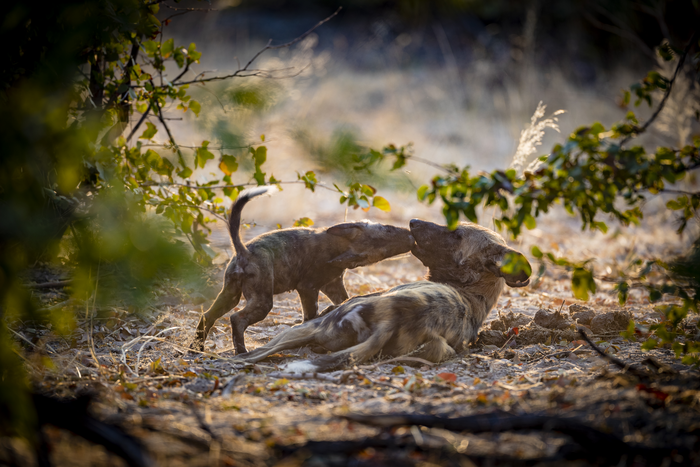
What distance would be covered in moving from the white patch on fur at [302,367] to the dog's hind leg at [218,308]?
0.78 meters

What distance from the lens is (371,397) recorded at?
2709 mm

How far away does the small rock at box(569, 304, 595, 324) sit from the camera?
412 centimetres

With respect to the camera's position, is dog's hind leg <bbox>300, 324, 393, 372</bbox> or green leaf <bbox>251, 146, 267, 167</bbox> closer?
dog's hind leg <bbox>300, 324, 393, 372</bbox>

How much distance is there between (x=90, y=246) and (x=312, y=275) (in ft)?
8.29

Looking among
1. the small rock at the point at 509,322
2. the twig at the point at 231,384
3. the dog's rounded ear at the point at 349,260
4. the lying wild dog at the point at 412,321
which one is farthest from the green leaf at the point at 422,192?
the small rock at the point at 509,322

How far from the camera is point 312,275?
4.14m

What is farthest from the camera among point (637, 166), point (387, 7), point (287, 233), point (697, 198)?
point (387, 7)

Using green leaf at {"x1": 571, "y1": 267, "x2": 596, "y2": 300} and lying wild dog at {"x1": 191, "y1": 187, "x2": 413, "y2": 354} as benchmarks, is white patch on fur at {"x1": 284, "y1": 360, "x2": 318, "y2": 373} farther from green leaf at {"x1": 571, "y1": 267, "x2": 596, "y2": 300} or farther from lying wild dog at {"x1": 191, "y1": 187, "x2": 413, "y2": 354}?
green leaf at {"x1": 571, "y1": 267, "x2": 596, "y2": 300}

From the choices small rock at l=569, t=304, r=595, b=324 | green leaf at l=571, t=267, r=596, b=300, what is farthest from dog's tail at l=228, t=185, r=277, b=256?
small rock at l=569, t=304, r=595, b=324

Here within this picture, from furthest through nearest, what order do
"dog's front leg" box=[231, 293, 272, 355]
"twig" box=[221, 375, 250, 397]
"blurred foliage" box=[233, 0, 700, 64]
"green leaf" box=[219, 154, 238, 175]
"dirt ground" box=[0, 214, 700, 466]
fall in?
"blurred foliage" box=[233, 0, 700, 64], "dog's front leg" box=[231, 293, 272, 355], "green leaf" box=[219, 154, 238, 175], "twig" box=[221, 375, 250, 397], "dirt ground" box=[0, 214, 700, 466]

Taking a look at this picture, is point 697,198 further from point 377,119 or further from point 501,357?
point 377,119

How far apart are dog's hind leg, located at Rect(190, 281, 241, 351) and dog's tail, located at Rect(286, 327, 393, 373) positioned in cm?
79

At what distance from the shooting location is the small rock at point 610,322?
156 inches

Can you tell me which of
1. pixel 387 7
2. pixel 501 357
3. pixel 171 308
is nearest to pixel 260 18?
pixel 387 7
